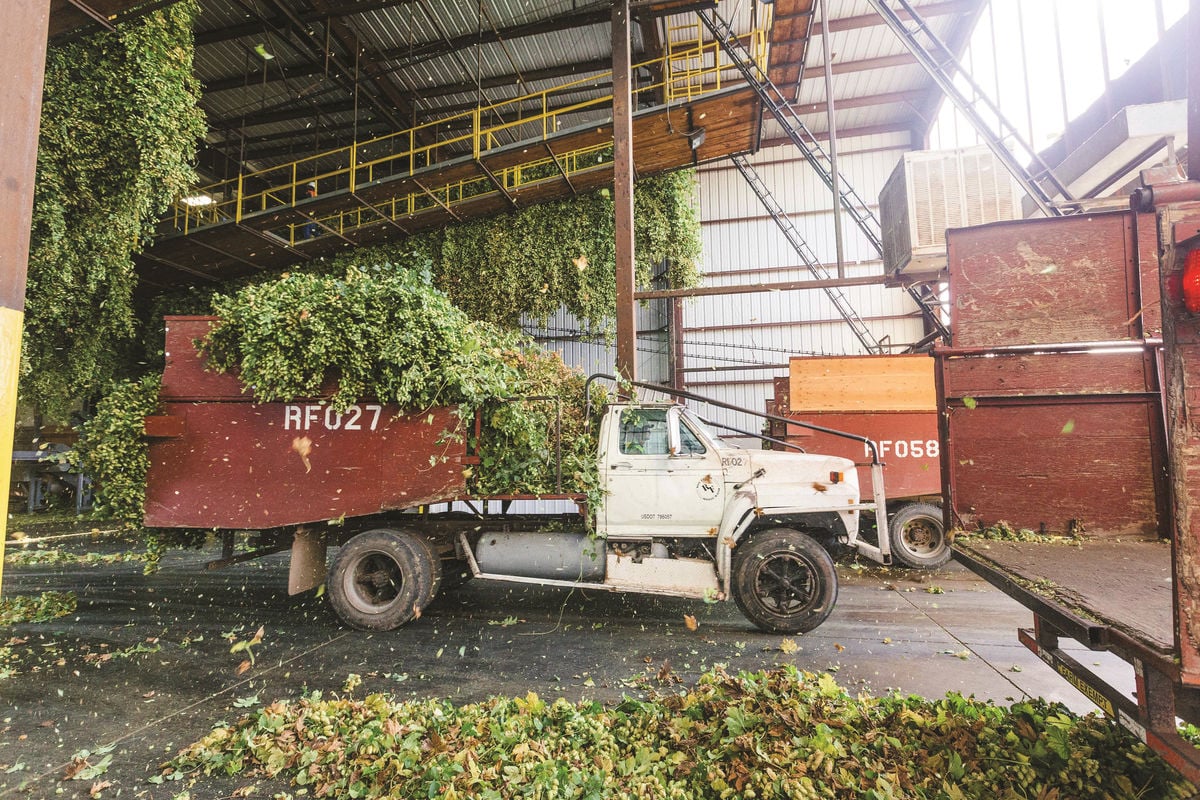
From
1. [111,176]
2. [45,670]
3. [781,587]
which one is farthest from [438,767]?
[111,176]

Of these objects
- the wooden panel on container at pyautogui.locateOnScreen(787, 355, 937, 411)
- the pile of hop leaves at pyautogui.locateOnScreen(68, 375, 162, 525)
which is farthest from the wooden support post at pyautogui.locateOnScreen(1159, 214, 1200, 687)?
the pile of hop leaves at pyautogui.locateOnScreen(68, 375, 162, 525)

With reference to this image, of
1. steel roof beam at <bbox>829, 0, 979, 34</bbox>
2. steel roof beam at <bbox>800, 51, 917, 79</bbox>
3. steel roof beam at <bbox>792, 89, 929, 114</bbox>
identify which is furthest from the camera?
steel roof beam at <bbox>792, 89, 929, 114</bbox>

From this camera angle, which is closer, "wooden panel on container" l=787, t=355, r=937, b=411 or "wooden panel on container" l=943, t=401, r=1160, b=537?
"wooden panel on container" l=943, t=401, r=1160, b=537

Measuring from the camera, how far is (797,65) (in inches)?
506

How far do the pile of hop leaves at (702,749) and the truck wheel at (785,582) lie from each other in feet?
4.88

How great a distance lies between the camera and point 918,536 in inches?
327

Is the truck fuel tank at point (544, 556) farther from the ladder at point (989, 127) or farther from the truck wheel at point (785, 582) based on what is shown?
the ladder at point (989, 127)

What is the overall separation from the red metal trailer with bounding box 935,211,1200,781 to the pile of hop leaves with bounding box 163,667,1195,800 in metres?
0.57

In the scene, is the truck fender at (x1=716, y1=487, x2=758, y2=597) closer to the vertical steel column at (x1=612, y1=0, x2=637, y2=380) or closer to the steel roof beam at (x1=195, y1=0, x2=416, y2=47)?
the vertical steel column at (x1=612, y1=0, x2=637, y2=380)

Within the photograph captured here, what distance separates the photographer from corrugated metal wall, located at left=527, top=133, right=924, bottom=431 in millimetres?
19359

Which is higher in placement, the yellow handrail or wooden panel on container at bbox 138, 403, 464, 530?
the yellow handrail

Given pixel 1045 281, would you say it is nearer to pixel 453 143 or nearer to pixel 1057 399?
pixel 1057 399

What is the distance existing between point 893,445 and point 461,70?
14837mm

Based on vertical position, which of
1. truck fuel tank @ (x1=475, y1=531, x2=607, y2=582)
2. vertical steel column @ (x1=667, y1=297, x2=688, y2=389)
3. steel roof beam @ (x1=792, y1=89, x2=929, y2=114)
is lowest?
truck fuel tank @ (x1=475, y1=531, x2=607, y2=582)
